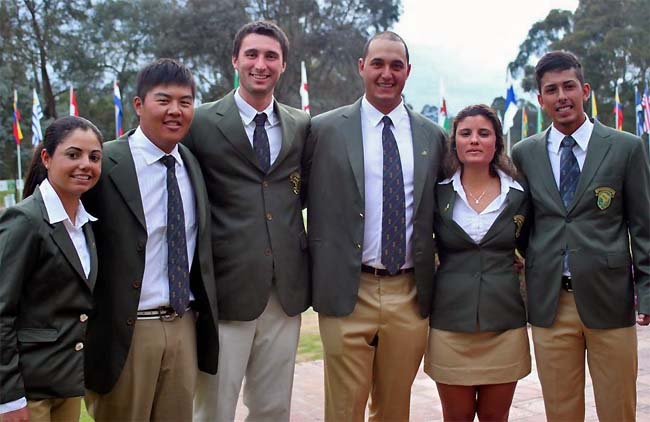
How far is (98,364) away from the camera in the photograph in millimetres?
2936

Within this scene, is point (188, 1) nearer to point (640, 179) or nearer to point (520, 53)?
point (520, 53)

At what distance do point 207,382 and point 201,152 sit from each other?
1100 millimetres

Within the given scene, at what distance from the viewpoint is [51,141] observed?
9.18ft

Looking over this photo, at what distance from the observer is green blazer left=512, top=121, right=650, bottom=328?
3273 millimetres

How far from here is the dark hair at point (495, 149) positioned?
3504 mm

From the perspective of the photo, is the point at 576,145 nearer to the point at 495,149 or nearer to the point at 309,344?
the point at 495,149

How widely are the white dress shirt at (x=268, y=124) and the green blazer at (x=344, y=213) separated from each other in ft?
0.68

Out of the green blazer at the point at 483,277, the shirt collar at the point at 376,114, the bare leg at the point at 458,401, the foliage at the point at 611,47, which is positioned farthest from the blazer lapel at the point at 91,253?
the foliage at the point at 611,47

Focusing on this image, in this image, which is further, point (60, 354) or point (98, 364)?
point (98, 364)

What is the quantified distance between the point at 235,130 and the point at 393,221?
2.88 ft

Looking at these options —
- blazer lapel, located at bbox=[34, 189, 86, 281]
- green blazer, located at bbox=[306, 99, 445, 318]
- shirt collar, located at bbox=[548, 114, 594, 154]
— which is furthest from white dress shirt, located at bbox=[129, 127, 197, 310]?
shirt collar, located at bbox=[548, 114, 594, 154]

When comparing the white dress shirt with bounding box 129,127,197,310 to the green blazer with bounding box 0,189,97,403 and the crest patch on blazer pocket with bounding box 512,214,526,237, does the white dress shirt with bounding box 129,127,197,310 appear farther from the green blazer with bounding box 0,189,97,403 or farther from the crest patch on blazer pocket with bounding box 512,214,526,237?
the crest patch on blazer pocket with bounding box 512,214,526,237

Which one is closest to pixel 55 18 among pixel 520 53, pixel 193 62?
pixel 193 62

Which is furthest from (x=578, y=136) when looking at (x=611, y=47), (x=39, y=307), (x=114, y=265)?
(x=611, y=47)
